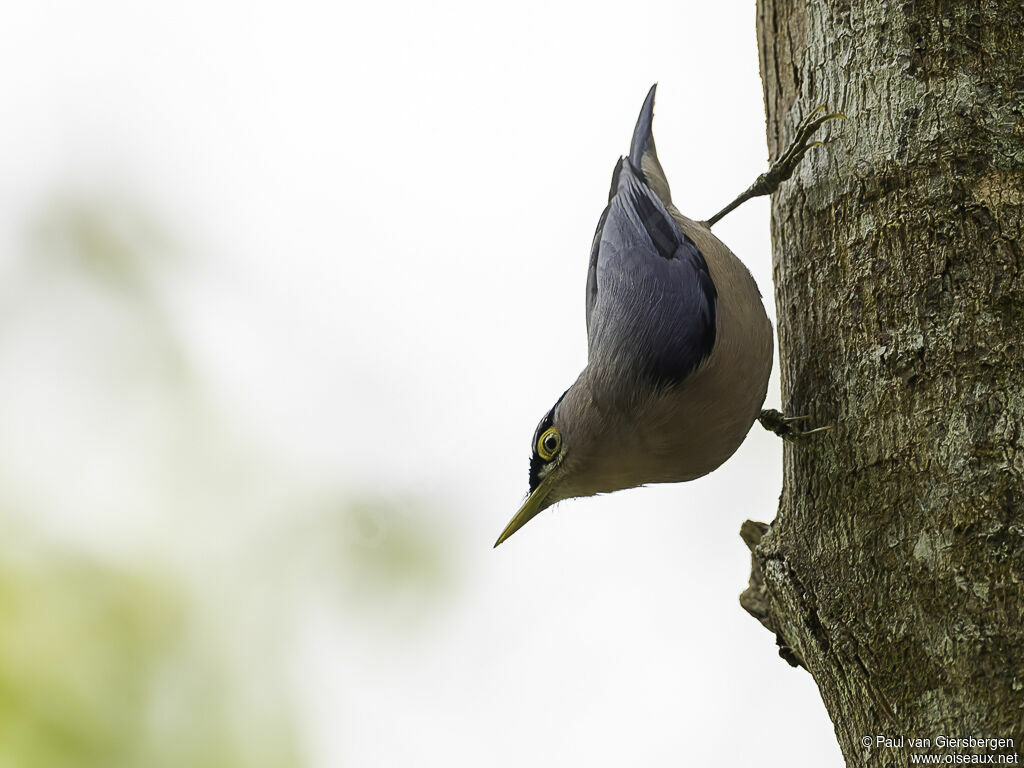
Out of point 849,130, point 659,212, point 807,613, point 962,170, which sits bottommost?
point 807,613

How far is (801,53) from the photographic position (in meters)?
2.42

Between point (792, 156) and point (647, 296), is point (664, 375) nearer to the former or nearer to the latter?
point (647, 296)

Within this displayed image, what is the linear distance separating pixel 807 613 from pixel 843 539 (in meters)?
0.18

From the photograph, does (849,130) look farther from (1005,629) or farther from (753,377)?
(1005,629)

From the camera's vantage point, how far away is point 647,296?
2578 mm

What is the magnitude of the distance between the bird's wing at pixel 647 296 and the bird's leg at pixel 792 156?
0.89 feet

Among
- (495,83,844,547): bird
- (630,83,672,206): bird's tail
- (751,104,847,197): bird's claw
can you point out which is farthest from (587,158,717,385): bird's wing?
(751,104,847,197): bird's claw

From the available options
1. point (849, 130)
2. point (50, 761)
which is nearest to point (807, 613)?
point (849, 130)

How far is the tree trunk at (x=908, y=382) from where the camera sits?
1.67 meters

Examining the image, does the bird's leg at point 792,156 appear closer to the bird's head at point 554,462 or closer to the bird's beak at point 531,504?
the bird's head at point 554,462

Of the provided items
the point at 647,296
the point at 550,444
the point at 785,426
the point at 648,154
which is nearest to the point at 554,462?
the point at 550,444

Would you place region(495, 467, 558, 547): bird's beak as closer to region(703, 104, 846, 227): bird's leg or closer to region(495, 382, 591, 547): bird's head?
region(495, 382, 591, 547): bird's head

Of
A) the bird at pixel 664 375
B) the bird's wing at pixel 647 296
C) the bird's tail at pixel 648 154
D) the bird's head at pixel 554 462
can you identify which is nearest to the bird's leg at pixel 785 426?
the bird at pixel 664 375

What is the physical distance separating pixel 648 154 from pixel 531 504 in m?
1.47
